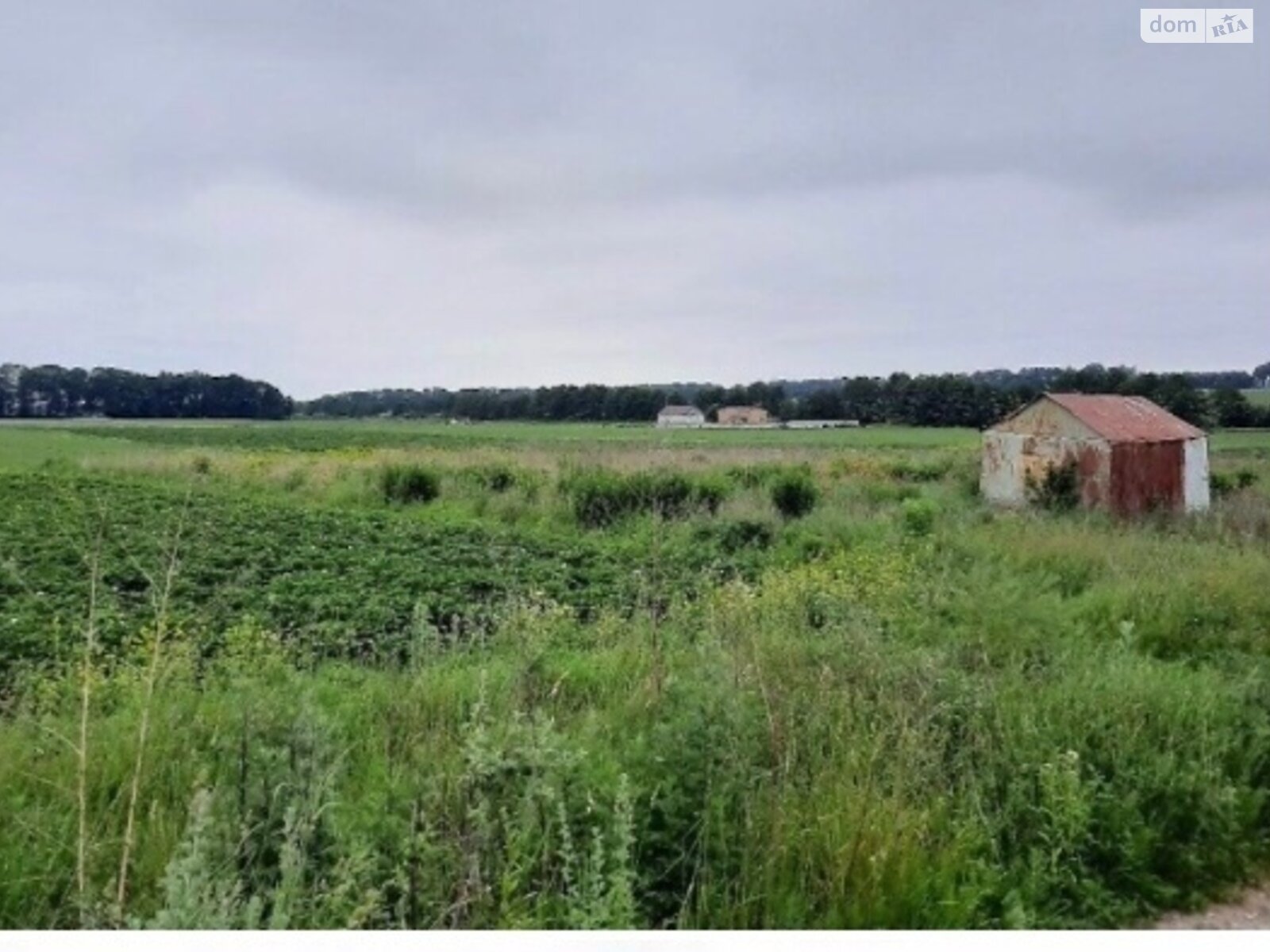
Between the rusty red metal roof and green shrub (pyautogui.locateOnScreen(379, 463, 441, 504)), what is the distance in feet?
46.4

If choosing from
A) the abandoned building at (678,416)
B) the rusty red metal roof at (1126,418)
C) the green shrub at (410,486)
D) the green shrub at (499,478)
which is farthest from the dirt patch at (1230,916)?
the abandoned building at (678,416)

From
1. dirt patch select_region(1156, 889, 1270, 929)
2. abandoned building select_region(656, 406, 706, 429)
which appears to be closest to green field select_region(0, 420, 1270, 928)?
dirt patch select_region(1156, 889, 1270, 929)

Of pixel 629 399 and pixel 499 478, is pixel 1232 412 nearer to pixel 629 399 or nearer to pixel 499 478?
pixel 499 478

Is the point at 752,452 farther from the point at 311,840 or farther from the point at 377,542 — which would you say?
the point at 311,840

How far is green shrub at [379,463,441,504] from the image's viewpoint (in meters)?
20.6

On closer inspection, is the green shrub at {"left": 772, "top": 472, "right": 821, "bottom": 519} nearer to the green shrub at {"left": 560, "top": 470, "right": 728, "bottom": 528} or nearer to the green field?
the green shrub at {"left": 560, "top": 470, "right": 728, "bottom": 528}

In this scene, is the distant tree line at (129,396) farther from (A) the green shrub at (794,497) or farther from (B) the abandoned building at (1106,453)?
(B) the abandoned building at (1106,453)

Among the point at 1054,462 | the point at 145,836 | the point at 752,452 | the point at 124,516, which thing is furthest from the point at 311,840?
the point at 752,452

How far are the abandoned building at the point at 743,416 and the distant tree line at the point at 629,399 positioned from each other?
1.45 feet

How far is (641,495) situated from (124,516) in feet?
32.4

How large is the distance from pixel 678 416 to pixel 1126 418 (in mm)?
35642

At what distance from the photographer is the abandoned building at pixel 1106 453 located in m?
15.9

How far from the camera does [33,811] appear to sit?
8.47ft

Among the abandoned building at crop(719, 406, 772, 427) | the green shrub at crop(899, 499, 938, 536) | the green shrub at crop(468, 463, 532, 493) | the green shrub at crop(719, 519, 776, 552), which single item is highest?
the abandoned building at crop(719, 406, 772, 427)
